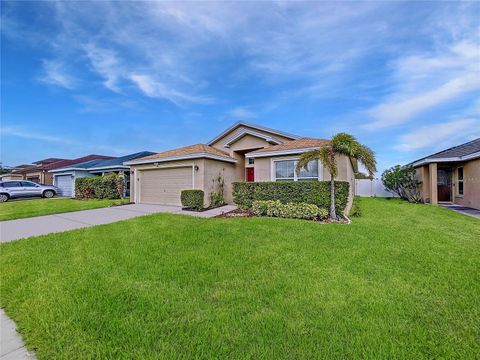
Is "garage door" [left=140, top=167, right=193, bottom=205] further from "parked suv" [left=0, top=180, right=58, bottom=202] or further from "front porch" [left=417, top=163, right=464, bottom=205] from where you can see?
"front porch" [left=417, top=163, right=464, bottom=205]

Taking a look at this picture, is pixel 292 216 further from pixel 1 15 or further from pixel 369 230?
pixel 1 15

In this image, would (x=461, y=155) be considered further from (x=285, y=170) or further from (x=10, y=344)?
(x=10, y=344)

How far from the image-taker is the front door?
16141 mm

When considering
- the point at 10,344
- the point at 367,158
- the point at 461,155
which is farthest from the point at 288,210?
the point at 461,155

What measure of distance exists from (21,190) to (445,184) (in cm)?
3474

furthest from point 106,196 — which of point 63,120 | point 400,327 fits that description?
Result: point 400,327

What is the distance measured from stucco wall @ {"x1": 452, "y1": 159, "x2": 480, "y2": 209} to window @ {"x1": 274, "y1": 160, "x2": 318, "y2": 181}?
31.2ft

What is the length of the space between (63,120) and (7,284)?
2242cm

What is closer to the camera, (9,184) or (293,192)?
(293,192)

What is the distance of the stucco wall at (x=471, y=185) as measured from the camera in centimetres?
1245

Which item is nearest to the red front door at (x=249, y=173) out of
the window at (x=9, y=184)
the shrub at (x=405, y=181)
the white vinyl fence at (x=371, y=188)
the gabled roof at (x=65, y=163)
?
the shrub at (x=405, y=181)

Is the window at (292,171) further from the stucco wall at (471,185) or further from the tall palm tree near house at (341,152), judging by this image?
the stucco wall at (471,185)

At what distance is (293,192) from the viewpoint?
408 inches

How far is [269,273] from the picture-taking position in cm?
409
